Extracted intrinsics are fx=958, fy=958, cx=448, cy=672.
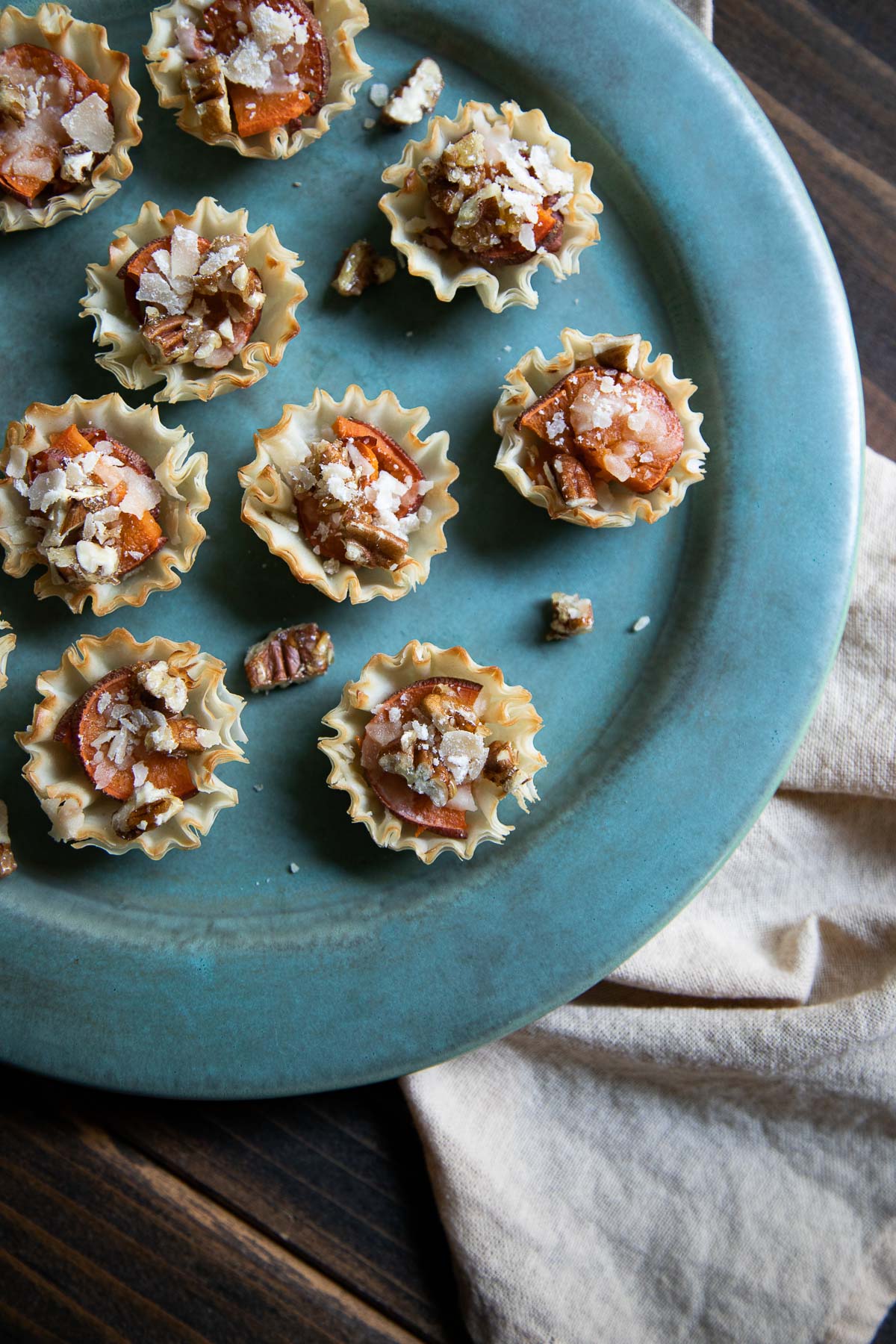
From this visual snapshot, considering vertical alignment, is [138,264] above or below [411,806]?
above

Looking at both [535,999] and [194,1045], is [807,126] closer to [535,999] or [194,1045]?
[535,999]

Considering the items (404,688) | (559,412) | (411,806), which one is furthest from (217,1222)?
(559,412)

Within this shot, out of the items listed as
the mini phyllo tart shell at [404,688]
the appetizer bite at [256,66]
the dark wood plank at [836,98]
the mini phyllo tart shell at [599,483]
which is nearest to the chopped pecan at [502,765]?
the mini phyllo tart shell at [404,688]

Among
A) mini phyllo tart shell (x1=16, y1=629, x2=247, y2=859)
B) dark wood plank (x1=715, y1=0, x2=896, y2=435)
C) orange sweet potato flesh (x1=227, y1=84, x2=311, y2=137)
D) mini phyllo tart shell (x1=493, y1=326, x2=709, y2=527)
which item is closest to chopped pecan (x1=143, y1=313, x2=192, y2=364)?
orange sweet potato flesh (x1=227, y1=84, x2=311, y2=137)

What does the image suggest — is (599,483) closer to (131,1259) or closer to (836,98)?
(836,98)

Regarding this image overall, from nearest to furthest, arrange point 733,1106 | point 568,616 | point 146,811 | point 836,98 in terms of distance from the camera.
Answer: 1. point 146,811
2. point 568,616
3. point 733,1106
4. point 836,98

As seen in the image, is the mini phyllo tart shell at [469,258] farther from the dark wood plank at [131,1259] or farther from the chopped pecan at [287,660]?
the dark wood plank at [131,1259]

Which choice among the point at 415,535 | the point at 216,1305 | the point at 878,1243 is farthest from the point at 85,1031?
the point at 878,1243

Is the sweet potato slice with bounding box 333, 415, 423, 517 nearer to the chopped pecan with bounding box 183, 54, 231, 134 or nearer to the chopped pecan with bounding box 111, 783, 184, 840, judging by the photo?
the chopped pecan with bounding box 183, 54, 231, 134
